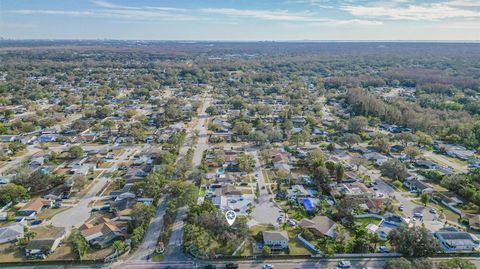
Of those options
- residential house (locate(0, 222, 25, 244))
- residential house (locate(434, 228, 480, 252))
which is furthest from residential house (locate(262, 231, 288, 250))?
residential house (locate(0, 222, 25, 244))

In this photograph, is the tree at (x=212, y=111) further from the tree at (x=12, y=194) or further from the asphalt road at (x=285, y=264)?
the asphalt road at (x=285, y=264)

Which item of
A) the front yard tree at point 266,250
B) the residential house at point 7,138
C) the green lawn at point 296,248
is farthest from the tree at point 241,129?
the residential house at point 7,138

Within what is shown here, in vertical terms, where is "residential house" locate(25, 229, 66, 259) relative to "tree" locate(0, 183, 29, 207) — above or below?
below

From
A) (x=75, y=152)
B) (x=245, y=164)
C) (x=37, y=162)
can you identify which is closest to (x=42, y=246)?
(x=37, y=162)

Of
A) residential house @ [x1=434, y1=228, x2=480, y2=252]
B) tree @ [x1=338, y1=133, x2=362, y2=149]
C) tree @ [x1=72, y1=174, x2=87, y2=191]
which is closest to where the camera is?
residential house @ [x1=434, y1=228, x2=480, y2=252]

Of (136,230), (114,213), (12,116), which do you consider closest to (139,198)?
(114,213)

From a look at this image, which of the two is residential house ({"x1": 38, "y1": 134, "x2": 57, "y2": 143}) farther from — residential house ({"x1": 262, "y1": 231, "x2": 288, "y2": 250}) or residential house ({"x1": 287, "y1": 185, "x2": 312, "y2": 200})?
residential house ({"x1": 262, "y1": 231, "x2": 288, "y2": 250})

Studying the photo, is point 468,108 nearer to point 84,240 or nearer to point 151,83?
point 84,240
